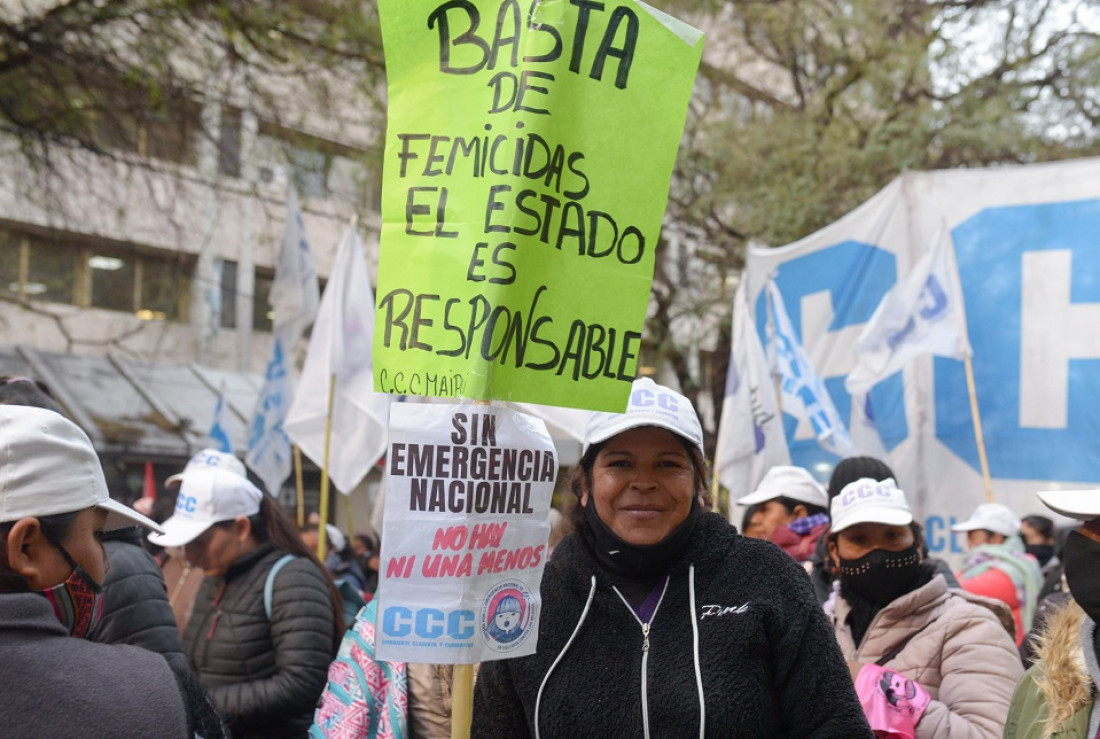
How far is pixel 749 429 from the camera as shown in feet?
25.1

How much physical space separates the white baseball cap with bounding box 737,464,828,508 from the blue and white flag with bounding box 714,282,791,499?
2115 millimetres

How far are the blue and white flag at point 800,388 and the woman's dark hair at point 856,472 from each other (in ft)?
10.2

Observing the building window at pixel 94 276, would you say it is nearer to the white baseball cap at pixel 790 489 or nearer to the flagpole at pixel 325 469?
the flagpole at pixel 325 469

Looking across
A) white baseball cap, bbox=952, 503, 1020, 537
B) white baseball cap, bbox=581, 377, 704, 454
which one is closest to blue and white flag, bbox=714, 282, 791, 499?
white baseball cap, bbox=952, 503, 1020, 537

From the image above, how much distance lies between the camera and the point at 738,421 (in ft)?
25.2

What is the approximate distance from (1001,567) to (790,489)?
1.63m

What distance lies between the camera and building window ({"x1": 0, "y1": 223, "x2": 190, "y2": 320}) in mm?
17250

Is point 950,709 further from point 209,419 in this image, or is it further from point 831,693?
point 209,419

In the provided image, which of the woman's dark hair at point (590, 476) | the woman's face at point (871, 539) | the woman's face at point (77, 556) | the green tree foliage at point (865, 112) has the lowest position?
the woman's face at point (871, 539)

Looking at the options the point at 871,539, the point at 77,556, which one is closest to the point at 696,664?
the point at 77,556

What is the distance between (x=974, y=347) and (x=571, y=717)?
706cm

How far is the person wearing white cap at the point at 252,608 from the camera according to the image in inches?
148

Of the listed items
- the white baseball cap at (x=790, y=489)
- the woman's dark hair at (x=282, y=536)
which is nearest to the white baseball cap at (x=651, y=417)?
the woman's dark hair at (x=282, y=536)

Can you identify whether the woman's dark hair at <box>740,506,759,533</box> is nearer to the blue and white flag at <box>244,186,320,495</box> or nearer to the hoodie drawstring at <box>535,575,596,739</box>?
the hoodie drawstring at <box>535,575,596,739</box>
